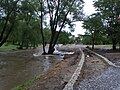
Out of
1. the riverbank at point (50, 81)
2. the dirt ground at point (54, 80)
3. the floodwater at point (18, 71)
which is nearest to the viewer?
the dirt ground at point (54, 80)

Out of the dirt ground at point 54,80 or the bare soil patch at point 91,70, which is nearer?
the dirt ground at point 54,80

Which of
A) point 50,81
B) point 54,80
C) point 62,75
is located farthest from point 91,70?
point 50,81

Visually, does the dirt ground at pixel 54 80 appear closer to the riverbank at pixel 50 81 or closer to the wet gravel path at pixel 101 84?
the riverbank at pixel 50 81

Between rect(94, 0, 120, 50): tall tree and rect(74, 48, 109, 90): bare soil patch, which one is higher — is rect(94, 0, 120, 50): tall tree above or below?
above

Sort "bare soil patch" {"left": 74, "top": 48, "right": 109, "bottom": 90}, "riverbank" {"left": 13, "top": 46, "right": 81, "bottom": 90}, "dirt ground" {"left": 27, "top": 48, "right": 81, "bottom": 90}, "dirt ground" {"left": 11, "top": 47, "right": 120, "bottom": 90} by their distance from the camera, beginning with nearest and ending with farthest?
1. "dirt ground" {"left": 27, "top": 48, "right": 81, "bottom": 90}
2. "riverbank" {"left": 13, "top": 46, "right": 81, "bottom": 90}
3. "dirt ground" {"left": 11, "top": 47, "right": 120, "bottom": 90}
4. "bare soil patch" {"left": 74, "top": 48, "right": 109, "bottom": 90}

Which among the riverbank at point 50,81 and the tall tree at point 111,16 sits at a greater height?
the tall tree at point 111,16

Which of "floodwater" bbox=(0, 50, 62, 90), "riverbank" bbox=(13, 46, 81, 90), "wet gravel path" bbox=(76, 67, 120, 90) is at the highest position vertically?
"wet gravel path" bbox=(76, 67, 120, 90)

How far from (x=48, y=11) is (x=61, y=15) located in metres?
2.18

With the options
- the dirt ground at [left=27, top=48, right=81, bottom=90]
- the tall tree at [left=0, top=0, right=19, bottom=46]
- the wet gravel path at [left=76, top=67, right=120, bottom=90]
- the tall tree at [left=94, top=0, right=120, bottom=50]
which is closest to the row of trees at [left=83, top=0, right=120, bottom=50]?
the tall tree at [left=94, top=0, right=120, bottom=50]

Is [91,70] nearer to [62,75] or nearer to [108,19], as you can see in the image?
[62,75]

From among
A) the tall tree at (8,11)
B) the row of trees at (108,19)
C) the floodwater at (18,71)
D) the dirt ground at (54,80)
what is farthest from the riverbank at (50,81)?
the tall tree at (8,11)

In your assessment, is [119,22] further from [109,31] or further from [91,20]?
[91,20]

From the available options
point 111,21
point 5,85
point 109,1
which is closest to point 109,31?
point 111,21

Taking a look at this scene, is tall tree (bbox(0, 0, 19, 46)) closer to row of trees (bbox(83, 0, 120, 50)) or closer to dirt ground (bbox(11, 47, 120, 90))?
row of trees (bbox(83, 0, 120, 50))
